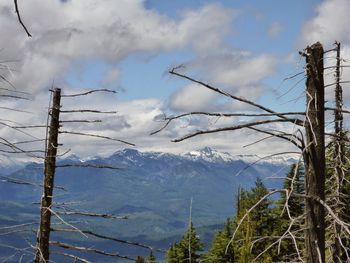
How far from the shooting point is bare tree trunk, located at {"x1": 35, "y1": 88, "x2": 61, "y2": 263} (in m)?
10.4

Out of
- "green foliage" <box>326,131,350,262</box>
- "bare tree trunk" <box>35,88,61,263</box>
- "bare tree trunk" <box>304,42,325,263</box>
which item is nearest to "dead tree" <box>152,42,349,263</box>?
"bare tree trunk" <box>304,42,325,263</box>

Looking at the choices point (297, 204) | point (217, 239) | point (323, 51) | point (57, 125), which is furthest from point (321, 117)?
point (217, 239)

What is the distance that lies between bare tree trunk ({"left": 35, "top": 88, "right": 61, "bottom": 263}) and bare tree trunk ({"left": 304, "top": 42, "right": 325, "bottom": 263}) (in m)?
6.40

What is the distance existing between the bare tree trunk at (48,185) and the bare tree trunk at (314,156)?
640 centimetres

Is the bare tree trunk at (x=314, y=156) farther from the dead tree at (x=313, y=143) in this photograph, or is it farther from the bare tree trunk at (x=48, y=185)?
the bare tree trunk at (x=48, y=185)

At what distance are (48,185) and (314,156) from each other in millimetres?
7170

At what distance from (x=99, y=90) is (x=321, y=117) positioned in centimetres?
613

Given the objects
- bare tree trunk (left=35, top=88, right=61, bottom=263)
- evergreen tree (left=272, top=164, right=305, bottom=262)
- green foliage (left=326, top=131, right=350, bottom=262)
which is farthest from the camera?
green foliage (left=326, top=131, right=350, bottom=262)

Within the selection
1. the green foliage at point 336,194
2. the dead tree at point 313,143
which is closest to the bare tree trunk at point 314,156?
the dead tree at point 313,143

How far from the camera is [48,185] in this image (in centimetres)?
1065

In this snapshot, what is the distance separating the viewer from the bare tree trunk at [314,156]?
4.74 meters

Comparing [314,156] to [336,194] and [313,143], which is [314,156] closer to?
[313,143]

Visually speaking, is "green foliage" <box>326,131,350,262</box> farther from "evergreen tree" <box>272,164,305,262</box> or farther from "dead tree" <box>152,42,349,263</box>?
"dead tree" <box>152,42,349,263</box>

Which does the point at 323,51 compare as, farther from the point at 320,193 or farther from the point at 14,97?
the point at 14,97
